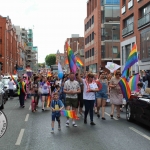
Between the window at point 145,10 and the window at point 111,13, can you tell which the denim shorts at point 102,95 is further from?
the window at point 111,13

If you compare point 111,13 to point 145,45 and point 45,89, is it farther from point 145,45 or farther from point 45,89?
point 45,89

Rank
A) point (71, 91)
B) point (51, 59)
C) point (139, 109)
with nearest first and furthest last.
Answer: point (139, 109), point (71, 91), point (51, 59)

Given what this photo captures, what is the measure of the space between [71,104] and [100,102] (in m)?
1.99

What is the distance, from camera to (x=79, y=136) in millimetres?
9398

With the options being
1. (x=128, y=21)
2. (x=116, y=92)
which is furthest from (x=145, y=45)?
(x=116, y=92)

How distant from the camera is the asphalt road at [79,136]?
8102 millimetres

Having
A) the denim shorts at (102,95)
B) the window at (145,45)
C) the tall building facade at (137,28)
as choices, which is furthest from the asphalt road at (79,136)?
the tall building facade at (137,28)

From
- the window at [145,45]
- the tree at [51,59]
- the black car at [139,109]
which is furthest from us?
the tree at [51,59]

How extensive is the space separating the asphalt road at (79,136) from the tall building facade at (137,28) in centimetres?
2016

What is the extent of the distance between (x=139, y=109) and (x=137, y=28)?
78.1 ft

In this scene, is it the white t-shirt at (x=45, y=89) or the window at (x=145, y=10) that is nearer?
the white t-shirt at (x=45, y=89)

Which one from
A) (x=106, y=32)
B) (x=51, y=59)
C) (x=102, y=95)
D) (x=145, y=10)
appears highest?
(x=51, y=59)

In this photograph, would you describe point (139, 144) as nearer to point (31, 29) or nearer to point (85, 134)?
point (85, 134)

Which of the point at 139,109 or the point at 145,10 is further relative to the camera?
the point at 145,10
